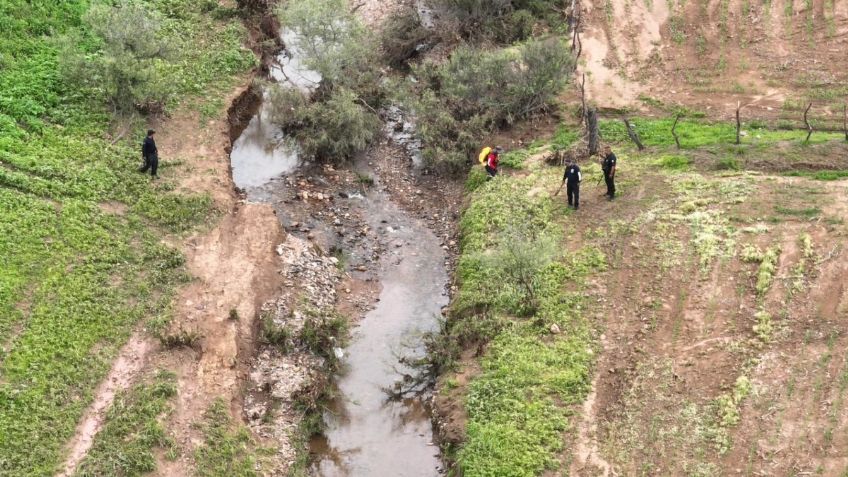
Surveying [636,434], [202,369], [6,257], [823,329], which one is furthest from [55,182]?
[823,329]

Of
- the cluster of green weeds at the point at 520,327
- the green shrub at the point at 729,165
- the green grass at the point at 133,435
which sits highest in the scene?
the green shrub at the point at 729,165

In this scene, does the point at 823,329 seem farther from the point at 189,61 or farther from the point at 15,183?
the point at 189,61

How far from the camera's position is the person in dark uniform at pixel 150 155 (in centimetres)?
2522

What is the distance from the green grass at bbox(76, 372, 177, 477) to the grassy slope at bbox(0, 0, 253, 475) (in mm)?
704

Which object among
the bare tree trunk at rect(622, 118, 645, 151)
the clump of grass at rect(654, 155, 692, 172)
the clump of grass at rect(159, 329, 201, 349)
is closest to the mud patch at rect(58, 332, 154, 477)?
the clump of grass at rect(159, 329, 201, 349)

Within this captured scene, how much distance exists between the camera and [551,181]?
26781mm

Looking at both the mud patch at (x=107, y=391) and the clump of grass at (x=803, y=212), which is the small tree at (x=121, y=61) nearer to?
the mud patch at (x=107, y=391)

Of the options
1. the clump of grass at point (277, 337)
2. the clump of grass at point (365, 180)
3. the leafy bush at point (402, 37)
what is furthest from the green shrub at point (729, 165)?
the leafy bush at point (402, 37)

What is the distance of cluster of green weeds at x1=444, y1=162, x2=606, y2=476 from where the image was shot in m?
17.8

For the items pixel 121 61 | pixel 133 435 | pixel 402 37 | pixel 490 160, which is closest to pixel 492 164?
pixel 490 160

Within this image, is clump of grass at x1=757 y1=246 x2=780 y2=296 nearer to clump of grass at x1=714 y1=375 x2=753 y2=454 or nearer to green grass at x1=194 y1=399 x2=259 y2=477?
clump of grass at x1=714 y1=375 x2=753 y2=454

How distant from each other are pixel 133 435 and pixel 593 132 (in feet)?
54.5

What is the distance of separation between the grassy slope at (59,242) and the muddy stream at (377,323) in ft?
11.7

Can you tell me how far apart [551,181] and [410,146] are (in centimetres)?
670
